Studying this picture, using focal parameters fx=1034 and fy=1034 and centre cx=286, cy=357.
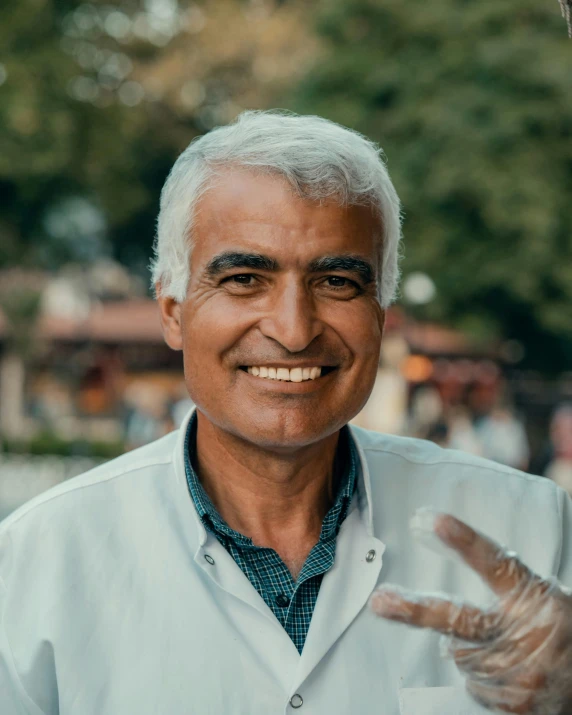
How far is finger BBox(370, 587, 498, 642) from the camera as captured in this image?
1.51 meters

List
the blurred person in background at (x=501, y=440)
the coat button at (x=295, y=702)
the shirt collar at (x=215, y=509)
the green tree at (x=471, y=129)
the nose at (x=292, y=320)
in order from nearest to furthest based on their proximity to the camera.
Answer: the coat button at (x=295, y=702), the nose at (x=292, y=320), the shirt collar at (x=215, y=509), the blurred person in background at (x=501, y=440), the green tree at (x=471, y=129)

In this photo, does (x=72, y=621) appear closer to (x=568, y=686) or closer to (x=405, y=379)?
(x=568, y=686)

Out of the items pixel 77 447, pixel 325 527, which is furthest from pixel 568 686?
pixel 77 447

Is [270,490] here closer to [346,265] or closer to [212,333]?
[212,333]

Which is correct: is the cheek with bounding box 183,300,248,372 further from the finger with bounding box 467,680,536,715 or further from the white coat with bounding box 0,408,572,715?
the finger with bounding box 467,680,536,715

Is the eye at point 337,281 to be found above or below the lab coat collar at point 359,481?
above

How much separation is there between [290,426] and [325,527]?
249mm

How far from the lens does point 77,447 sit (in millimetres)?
14945

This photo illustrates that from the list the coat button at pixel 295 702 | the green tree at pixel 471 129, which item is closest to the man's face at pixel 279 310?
the coat button at pixel 295 702

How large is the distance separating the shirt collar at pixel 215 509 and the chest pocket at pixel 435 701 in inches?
14.3

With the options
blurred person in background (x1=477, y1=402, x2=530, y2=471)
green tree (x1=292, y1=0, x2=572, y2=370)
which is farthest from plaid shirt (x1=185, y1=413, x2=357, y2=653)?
green tree (x1=292, y1=0, x2=572, y2=370)

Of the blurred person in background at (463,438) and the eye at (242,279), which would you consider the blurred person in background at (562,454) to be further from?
the eye at (242,279)

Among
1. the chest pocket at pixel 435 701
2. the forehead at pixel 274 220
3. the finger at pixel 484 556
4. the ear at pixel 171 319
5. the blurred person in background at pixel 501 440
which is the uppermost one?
the forehead at pixel 274 220

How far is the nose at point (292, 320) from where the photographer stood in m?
1.98
